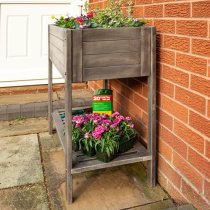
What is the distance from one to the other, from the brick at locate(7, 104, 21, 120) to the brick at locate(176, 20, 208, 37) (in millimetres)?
2329

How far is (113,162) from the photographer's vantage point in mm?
2143

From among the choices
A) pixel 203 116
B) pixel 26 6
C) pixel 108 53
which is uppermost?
pixel 26 6

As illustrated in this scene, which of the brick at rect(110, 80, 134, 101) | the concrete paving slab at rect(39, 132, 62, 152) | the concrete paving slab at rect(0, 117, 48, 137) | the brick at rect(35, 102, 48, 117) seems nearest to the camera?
the brick at rect(110, 80, 134, 101)

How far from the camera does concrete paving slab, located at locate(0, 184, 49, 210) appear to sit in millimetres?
2080

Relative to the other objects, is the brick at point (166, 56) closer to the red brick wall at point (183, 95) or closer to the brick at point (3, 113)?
the red brick wall at point (183, 95)

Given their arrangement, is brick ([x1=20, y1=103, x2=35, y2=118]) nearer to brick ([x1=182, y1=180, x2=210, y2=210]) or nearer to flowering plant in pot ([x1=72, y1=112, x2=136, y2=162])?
flowering plant in pot ([x1=72, y1=112, x2=136, y2=162])

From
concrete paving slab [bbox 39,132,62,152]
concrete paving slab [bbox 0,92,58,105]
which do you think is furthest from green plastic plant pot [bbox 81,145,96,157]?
concrete paving slab [bbox 0,92,58,105]

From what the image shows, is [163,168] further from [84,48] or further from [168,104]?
[84,48]

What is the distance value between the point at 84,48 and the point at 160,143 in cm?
84

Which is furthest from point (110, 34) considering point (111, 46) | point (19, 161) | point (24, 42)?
point (24, 42)

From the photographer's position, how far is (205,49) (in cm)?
167

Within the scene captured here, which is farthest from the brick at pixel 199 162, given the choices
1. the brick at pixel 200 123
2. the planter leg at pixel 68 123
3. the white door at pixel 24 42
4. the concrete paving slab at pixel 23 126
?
the white door at pixel 24 42

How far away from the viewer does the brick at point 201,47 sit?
1.65m

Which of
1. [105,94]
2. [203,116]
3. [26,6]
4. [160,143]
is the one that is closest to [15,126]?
[105,94]
